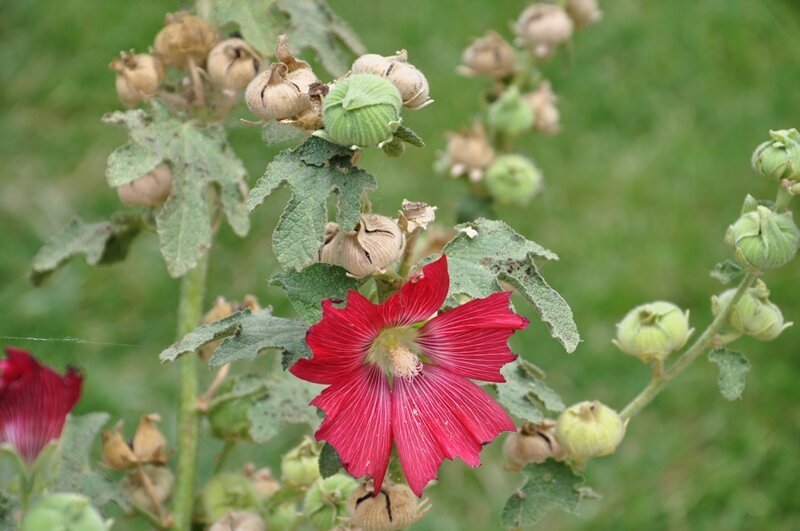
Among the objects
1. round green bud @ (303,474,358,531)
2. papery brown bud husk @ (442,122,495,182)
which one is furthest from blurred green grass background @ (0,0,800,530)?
round green bud @ (303,474,358,531)

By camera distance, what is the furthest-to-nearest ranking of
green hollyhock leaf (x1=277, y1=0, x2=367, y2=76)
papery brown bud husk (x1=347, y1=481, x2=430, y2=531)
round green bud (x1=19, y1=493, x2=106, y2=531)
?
1. green hollyhock leaf (x1=277, y1=0, x2=367, y2=76)
2. papery brown bud husk (x1=347, y1=481, x2=430, y2=531)
3. round green bud (x1=19, y1=493, x2=106, y2=531)

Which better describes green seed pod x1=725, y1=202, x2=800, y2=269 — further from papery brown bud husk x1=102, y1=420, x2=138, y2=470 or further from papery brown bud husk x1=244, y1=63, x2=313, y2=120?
papery brown bud husk x1=102, y1=420, x2=138, y2=470

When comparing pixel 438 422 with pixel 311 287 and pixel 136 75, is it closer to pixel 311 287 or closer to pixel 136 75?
pixel 311 287

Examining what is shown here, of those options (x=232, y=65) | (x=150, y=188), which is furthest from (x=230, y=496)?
(x=232, y=65)

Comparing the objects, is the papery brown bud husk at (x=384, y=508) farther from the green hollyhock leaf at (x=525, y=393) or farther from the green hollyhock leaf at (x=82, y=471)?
the green hollyhock leaf at (x=82, y=471)

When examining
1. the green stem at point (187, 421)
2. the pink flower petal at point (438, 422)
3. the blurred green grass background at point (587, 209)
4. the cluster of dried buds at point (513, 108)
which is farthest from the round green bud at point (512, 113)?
the blurred green grass background at point (587, 209)

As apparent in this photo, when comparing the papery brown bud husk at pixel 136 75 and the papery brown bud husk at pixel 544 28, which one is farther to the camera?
the papery brown bud husk at pixel 544 28
